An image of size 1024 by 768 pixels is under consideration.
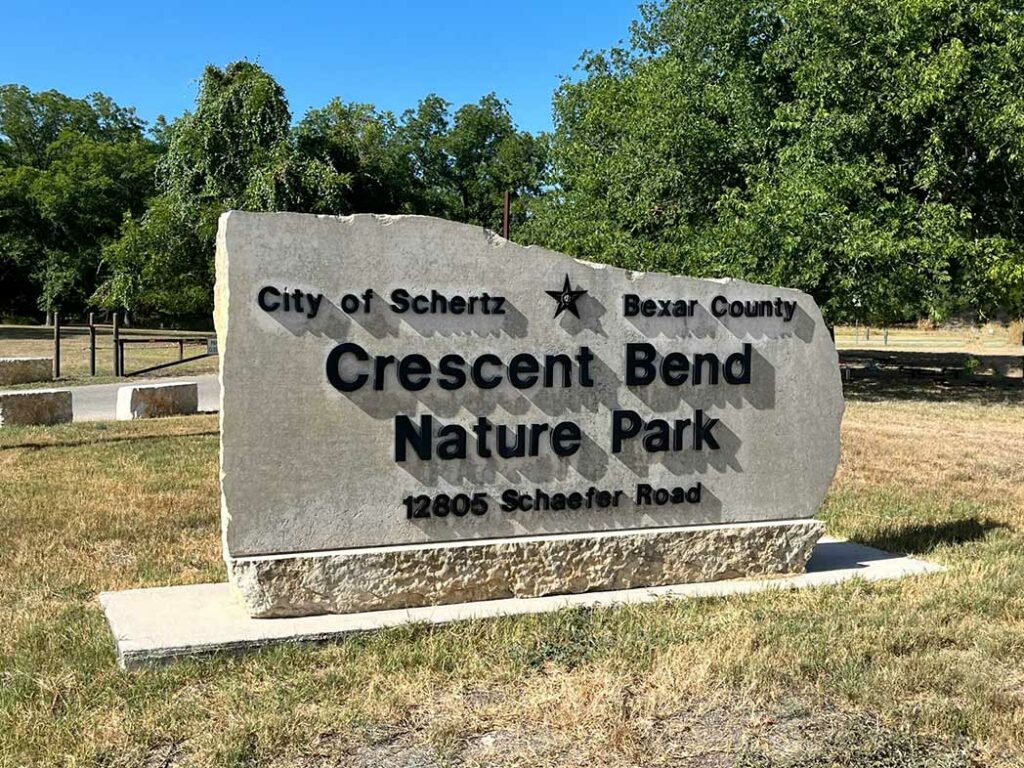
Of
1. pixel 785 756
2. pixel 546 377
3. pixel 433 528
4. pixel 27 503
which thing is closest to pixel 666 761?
pixel 785 756

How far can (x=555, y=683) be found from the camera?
418 centimetres

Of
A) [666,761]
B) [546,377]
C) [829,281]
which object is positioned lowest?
[666,761]

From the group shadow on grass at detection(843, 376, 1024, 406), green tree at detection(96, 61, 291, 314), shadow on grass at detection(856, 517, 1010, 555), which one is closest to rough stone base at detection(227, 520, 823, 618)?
shadow on grass at detection(856, 517, 1010, 555)

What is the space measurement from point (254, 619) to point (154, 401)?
979 cm

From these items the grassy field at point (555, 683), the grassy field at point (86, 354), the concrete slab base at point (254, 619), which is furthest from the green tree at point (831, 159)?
the concrete slab base at point (254, 619)

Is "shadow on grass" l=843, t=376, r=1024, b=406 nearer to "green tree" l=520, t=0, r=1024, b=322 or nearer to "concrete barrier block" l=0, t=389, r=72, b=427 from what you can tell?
"green tree" l=520, t=0, r=1024, b=322

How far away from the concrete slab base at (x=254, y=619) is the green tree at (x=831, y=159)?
11.7 meters

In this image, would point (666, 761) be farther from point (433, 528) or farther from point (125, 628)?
point (125, 628)

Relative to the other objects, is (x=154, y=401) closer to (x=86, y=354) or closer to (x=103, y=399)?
(x=103, y=399)

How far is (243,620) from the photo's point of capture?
190 inches

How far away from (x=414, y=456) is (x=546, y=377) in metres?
0.90

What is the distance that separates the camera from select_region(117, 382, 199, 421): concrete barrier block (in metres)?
13.6

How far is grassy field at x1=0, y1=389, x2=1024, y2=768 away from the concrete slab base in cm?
10

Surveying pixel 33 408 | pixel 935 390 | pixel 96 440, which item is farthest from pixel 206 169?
pixel 935 390
